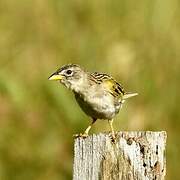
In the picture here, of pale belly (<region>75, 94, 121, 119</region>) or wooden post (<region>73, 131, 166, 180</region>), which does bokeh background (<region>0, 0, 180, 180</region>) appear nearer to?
pale belly (<region>75, 94, 121, 119</region>)

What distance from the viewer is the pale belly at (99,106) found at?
6031 millimetres

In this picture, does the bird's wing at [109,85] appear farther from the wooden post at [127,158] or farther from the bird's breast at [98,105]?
the wooden post at [127,158]

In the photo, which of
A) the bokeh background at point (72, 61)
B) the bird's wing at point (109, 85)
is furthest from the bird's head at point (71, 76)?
the bokeh background at point (72, 61)

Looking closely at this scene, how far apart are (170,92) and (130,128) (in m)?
0.59

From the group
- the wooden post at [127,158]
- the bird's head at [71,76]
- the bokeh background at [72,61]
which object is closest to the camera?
the wooden post at [127,158]

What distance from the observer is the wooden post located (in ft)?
13.8

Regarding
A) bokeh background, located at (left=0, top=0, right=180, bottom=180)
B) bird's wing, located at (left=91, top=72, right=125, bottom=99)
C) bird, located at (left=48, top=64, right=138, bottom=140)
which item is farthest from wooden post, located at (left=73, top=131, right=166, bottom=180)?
bokeh background, located at (left=0, top=0, right=180, bottom=180)

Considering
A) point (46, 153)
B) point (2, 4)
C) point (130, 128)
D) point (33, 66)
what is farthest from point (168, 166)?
point (2, 4)

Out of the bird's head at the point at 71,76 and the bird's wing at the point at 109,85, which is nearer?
the bird's head at the point at 71,76

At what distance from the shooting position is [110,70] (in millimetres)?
8188

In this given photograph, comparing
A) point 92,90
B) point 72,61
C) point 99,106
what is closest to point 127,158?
point 99,106

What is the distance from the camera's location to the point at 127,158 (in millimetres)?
4211

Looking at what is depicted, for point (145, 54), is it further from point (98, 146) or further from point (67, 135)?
point (98, 146)

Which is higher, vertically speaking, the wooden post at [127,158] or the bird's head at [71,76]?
the bird's head at [71,76]
